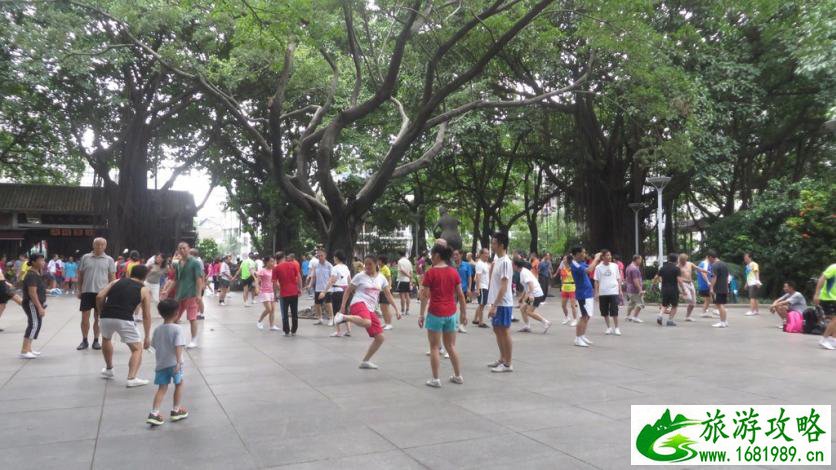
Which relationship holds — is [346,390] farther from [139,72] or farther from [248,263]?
[139,72]

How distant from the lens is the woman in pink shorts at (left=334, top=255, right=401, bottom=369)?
24.4ft

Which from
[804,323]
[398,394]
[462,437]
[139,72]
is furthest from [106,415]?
[139,72]

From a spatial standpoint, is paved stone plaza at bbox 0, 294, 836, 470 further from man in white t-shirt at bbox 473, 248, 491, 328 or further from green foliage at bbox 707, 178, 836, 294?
green foliage at bbox 707, 178, 836, 294

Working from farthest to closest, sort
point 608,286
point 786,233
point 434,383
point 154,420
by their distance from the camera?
1. point 786,233
2. point 608,286
3. point 434,383
4. point 154,420

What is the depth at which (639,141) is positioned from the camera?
69.3ft

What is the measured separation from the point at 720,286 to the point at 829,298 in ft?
12.6

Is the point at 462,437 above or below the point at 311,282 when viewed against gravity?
below

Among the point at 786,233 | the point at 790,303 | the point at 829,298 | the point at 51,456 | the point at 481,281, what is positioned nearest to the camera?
the point at 51,456

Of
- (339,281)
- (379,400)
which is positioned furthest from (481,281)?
(379,400)

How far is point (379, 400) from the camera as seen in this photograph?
5.83 m

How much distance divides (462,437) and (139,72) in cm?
2361

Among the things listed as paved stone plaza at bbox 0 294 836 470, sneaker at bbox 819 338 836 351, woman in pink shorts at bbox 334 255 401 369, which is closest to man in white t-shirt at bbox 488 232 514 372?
paved stone plaza at bbox 0 294 836 470

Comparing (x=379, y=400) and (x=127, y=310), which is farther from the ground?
(x=127, y=310)

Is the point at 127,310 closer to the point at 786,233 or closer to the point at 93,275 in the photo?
the point at 93,275
